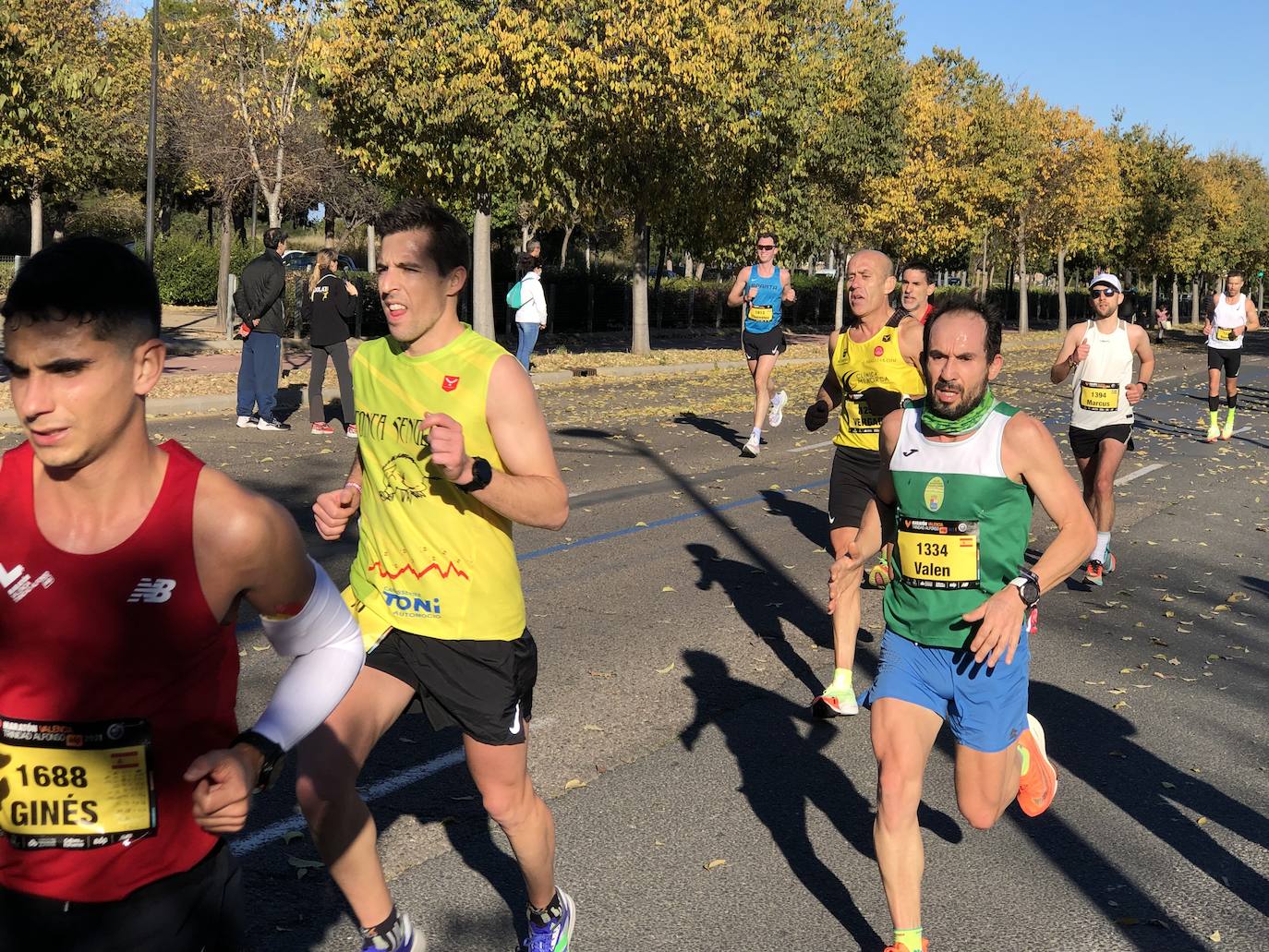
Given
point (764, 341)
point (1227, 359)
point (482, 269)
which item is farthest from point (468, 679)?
point (482, 269)

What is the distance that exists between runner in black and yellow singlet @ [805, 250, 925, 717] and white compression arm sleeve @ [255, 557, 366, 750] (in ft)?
14.0

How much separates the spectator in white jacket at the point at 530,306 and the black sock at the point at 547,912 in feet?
51.0

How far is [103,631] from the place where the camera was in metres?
2.04

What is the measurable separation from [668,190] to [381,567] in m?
24.8

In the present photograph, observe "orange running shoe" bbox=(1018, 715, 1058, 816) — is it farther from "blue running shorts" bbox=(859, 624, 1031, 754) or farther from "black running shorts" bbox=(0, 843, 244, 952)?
"black running shorts" bbox=(0, 843, 244, 952)

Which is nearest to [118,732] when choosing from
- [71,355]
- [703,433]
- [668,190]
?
[71,355]

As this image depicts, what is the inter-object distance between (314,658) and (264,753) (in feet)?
0.77

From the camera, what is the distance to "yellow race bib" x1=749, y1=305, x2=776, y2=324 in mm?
14555

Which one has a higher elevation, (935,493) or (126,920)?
(935,493)

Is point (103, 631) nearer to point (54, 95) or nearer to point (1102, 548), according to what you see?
point (1102, 548)

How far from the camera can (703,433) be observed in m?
15.9

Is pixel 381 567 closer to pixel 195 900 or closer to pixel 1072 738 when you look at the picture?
pixel 195 900

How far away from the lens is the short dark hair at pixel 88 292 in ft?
6.60

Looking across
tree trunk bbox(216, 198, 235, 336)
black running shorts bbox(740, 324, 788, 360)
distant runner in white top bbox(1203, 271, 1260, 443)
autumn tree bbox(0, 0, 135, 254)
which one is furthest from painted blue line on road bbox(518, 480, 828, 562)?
tree trunk bbox(216, 198, 235, 336)
